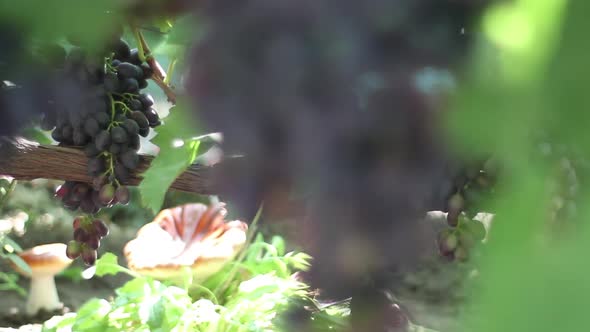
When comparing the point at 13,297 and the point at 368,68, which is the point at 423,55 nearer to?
Result: the point at 368,68

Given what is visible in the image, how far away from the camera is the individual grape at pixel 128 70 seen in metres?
0.43

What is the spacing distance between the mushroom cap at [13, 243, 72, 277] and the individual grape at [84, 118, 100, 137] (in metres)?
2.51

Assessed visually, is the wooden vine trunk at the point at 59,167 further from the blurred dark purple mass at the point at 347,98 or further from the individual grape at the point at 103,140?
the blurred dark purple mass at the point at 347,98

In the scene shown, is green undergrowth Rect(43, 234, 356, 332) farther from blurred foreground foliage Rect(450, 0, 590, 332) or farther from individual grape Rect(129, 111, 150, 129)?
blurred foreground foliage Rect(450, 0, 590, 332)

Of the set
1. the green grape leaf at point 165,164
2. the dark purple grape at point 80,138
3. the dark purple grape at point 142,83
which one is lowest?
the green grape leaf at point 165,164

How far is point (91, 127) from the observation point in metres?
0.52

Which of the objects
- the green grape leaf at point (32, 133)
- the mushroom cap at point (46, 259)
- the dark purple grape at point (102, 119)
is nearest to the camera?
the green grape leaf at point (32, 133)

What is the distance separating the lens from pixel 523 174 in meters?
0.09

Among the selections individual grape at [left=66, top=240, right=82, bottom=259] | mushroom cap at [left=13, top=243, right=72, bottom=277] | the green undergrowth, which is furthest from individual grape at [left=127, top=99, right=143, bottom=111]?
mushroom cap at [left=13, top=243, right=72, bottom=277]

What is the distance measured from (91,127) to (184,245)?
74.9 inches

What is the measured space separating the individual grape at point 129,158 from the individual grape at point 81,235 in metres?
0.15

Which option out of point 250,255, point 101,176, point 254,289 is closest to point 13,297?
point 250,255

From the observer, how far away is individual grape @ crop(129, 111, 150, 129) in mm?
539

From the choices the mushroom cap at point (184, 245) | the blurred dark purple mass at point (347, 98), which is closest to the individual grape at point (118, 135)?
the blurred dark purple mass at point (347, 98)
